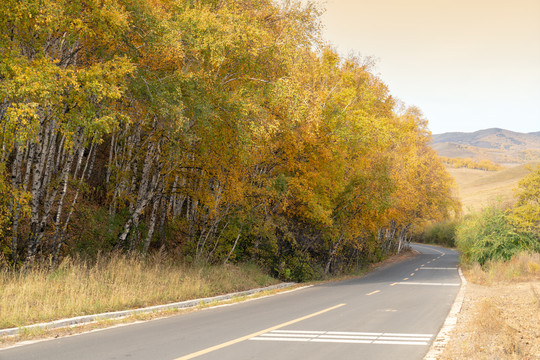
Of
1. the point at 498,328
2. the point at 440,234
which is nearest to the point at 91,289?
the point at 498,328

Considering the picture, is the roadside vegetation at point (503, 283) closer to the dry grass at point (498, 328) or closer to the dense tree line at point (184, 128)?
the dry grass at point (498, 328)

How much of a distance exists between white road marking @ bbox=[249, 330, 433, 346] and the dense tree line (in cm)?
662

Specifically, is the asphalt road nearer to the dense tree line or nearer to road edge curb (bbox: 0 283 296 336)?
road edge curb (bbox: 0 283 296 336)

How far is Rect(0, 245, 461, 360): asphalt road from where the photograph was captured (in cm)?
709

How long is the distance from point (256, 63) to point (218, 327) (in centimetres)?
986

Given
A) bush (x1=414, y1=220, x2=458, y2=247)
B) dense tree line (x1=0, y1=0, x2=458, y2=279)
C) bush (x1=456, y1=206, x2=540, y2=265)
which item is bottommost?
bush (x1=414, y1=220, x2=458, y2=247)

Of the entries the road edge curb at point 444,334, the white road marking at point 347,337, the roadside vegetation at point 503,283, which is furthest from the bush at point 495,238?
the white road marking at point 347,337

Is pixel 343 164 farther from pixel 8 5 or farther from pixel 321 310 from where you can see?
pixel 8 5

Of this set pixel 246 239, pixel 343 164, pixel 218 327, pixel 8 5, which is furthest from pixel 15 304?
pixel 343 164

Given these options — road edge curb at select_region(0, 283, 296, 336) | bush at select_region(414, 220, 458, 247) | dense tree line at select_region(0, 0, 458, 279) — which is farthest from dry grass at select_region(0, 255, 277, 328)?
bush at select_region(414, 220, 458, 247)

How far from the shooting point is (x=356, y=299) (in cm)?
1555

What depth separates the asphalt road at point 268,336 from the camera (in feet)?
23.2

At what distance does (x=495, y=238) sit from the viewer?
97.4 feet

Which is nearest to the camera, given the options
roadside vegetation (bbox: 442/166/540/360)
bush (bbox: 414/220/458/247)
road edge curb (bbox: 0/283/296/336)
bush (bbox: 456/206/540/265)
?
roadside vegetation (bbox: 442/166/540/360)
